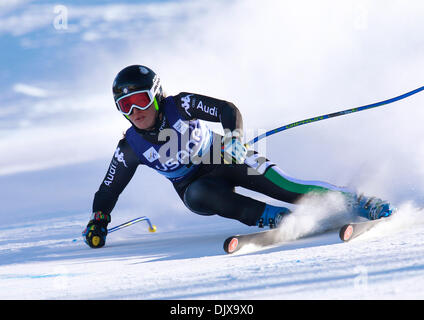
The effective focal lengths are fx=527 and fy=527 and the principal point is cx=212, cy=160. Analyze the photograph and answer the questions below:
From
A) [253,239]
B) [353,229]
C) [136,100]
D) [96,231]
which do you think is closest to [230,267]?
[253,239]

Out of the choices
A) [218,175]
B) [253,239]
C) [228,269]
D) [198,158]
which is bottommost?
[228,269]

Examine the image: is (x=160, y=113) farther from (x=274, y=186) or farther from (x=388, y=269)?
(x=388, y=269)

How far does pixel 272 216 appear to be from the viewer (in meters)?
3.03

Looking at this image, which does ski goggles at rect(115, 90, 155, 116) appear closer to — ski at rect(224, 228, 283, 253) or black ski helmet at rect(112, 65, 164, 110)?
black ski helmet at rect(112, 65, 164, 110)

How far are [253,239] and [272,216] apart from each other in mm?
401

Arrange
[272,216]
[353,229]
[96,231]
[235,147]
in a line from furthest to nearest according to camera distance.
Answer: [96,231] → [235,147] → [272,216] → [353,229]

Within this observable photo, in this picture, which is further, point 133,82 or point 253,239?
point 133,82

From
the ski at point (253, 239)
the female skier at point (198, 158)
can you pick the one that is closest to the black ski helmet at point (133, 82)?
the female skier at point (198, 158)

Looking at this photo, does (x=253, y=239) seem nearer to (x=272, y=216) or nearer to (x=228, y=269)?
(x=272, y=216)

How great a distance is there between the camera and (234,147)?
3133 mm

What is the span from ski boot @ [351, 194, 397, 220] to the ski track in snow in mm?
87

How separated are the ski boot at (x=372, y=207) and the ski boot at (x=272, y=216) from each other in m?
0.49

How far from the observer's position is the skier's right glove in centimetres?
358
